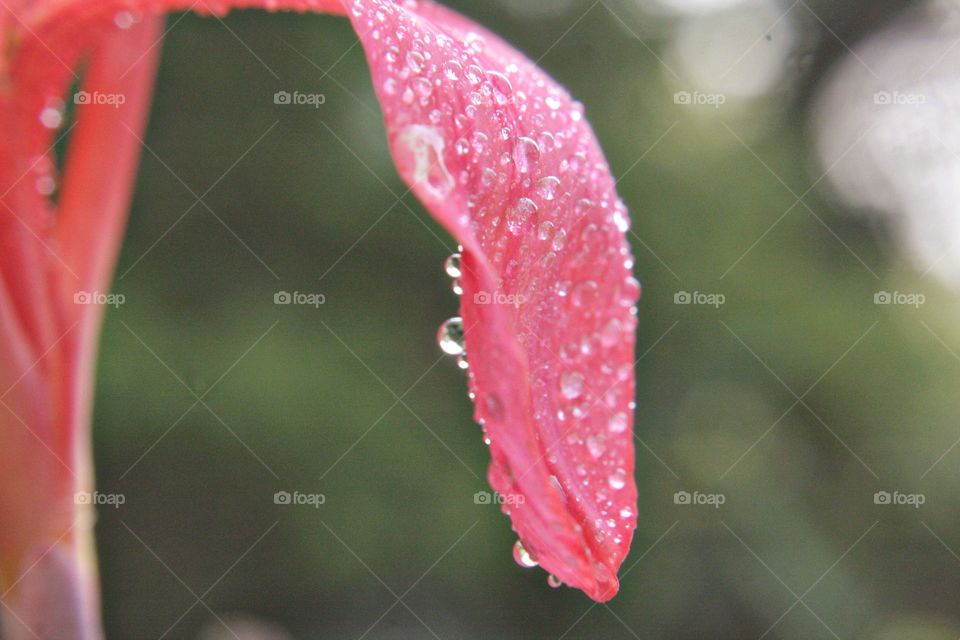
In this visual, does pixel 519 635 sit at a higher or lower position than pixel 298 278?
lower

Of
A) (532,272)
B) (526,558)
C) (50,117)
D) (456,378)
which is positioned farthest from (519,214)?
(456,378)

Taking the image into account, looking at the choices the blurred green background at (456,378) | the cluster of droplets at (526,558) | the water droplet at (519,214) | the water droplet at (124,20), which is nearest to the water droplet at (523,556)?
the cluster of droplets at (526,558)

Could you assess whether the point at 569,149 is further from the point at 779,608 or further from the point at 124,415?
the point at 779,608

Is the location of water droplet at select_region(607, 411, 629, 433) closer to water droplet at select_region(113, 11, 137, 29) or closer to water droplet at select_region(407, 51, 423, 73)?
water droplet at select_region(407, 51, 423, 73)

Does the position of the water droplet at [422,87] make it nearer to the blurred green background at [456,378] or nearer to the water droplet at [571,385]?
the water droplet at [571,385]

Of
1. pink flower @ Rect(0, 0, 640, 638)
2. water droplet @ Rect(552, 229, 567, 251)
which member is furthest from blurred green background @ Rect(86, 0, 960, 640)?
water droplet @ Rect(552, 229, 567, 251)

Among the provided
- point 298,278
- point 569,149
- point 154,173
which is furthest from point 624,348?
point 154,173

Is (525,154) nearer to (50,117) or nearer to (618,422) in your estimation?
(618,422)
